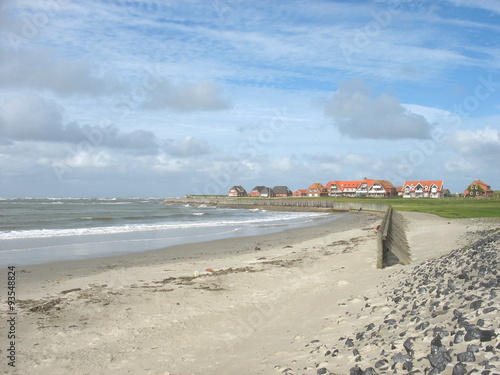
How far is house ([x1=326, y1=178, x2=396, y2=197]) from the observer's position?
13362 centimetres

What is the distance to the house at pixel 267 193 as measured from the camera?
532 ft

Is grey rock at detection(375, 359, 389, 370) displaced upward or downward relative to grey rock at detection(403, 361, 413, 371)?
downward

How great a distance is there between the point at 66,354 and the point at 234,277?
6.03 m

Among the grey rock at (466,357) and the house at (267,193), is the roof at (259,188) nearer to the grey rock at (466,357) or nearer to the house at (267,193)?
the house at (267,193)

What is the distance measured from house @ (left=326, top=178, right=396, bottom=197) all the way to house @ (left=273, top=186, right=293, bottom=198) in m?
18.1

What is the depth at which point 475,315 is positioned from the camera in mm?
4789

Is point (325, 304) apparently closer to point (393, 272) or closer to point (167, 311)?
A: point (393, 272)

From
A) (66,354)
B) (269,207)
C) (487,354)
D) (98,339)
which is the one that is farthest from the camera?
(269,207)

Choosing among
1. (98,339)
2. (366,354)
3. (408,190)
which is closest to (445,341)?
(366,354)

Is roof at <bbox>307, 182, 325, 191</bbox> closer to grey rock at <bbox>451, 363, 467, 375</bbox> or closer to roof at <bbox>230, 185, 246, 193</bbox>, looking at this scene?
roof at <bbox>230, 185, 246, 193</bbox>

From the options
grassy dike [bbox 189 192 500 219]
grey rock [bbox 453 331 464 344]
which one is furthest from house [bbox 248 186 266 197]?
grey rock [bbox 453 331 464 344]

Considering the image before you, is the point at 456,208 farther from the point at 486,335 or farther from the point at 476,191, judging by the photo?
the point at 476,191

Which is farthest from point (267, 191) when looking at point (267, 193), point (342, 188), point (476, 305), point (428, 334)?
point (428, 334)

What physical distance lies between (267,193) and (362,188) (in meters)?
42.0
